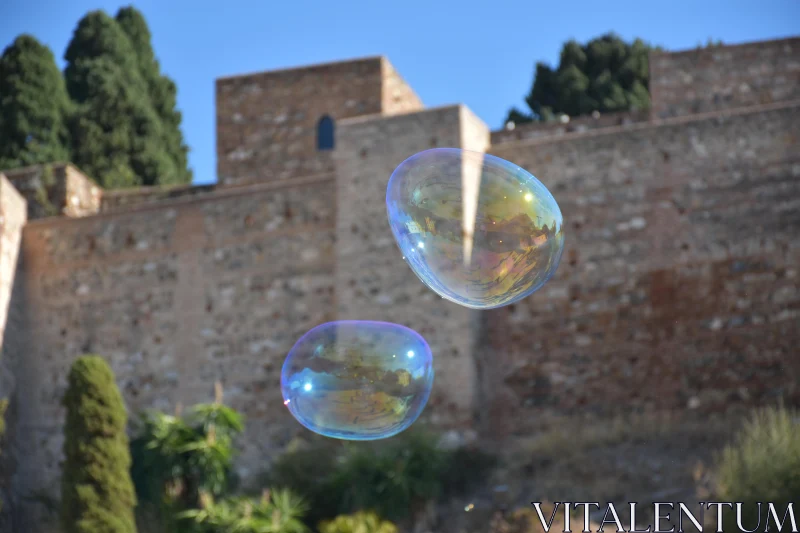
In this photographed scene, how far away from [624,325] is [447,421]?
2.23m

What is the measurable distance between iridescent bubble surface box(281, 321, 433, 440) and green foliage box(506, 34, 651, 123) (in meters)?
18.8

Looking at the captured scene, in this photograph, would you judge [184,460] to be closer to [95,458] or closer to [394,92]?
[95,458]

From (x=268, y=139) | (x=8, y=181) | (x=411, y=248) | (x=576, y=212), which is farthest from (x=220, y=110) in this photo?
(x=411, y=248)

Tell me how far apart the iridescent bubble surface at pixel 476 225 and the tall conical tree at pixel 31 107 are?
17.8 metres

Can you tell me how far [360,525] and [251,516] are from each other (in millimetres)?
1260

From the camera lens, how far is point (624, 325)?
17.5m

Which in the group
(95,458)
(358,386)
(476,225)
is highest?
(476,225)

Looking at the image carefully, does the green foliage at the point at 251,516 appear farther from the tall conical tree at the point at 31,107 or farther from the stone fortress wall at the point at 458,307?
the tall conical tree at the point at 31,107

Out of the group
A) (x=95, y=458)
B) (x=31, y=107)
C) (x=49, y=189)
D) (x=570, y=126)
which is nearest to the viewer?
(x=95, y=458)

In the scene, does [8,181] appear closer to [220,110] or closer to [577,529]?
[220,110]

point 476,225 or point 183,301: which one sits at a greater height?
point 183,301

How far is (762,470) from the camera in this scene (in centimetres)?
1463

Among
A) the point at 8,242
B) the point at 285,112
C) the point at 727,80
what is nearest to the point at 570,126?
the point at 727,80

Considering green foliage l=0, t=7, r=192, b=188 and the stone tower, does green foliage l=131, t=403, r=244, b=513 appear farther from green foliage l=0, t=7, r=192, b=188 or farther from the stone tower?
green foliage l=0, t=7, r=192, b=188
